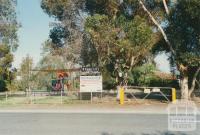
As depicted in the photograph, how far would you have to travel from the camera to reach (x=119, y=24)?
35.6 meters

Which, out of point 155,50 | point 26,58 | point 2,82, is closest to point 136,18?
point 155,50

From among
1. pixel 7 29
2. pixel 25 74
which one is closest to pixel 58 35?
pixel 7 29

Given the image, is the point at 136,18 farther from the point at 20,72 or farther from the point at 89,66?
the point at 20,72

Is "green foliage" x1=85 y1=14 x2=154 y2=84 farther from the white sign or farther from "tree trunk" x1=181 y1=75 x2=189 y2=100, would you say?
"tree trunk" x1=181 y1=75 x2=189 y2=100

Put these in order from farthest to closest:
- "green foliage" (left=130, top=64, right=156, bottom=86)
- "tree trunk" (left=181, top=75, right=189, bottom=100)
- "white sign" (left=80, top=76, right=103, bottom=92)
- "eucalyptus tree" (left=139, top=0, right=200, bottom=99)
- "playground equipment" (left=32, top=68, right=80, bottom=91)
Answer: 1. "green foliage" (left=130, top=64, right=156, bottom=86)
2. "playground equipment" (left=32, top=68, right=80, bottom=91)
3. "white sign" (left=80, top=76, right=103, bottom=92)
4. "tree trunk" (left=181, top=75, right=189, bottom=100)
5. "eucalyptus tree" (left=139, top=0, right=200, bottom=99)

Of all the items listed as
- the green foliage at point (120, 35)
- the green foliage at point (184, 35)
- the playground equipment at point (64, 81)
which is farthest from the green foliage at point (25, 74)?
the green foliage at point (184, 35)

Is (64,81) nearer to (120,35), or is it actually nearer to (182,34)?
(120,35)

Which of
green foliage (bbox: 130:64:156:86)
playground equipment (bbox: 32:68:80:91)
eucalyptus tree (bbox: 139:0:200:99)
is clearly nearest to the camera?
eucalyptus tree (bbox: 139:0:200:99)

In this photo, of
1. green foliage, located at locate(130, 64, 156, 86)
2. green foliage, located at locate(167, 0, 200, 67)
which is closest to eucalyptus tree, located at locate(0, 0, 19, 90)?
green foliage, located at locate(167, 0, 200, 67)

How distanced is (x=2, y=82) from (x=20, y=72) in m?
5.51

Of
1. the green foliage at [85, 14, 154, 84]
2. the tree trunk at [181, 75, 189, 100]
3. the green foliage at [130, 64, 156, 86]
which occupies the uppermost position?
the green foliage at [85, 14, 154, 84]

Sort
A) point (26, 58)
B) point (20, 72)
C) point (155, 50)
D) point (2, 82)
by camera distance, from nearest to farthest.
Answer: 1. point (155, 50)
2. point (2, 82)
3. point (20, 72)
4. point (26, 58)

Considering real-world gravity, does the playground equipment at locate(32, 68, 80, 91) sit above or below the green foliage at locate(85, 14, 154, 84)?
below

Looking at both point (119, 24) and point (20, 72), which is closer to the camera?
point (119, 24)
